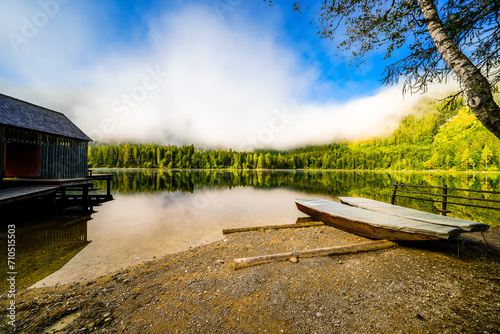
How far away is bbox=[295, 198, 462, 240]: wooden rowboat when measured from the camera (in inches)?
215

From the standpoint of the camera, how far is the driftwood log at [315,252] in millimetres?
5633

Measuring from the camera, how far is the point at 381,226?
259 inches

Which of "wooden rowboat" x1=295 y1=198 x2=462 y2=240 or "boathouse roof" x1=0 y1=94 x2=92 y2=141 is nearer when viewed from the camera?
"wooden rowboat" x1=295 y1=198 x2=462 y2=240

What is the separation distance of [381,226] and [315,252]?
8.52 feet

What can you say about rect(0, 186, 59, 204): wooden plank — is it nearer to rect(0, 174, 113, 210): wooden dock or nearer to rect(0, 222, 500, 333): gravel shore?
rect(0, 174, 113, 210): wooden dock

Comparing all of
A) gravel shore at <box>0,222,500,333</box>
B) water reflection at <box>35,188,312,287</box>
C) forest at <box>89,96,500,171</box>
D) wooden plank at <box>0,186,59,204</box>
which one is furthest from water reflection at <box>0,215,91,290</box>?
forest at <box>89,96,500,171</box>

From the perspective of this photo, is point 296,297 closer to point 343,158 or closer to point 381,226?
point 381,226

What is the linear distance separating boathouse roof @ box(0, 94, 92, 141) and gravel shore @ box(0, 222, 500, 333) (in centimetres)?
1588

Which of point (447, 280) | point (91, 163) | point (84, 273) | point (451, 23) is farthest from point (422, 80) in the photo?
point (91, 163)

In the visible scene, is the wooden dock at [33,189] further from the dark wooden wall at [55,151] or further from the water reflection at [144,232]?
the water reflection at [144,232]

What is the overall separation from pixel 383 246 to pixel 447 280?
1818mm

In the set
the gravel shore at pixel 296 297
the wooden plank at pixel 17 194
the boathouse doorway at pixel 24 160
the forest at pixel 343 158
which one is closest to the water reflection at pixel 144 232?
the gravel shore at pixel 296 297

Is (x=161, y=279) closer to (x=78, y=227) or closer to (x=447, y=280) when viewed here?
(x=447, y=280)

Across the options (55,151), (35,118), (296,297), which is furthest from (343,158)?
(296,297)
